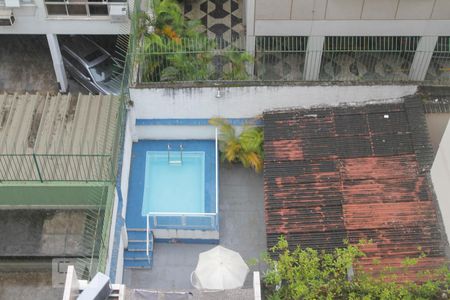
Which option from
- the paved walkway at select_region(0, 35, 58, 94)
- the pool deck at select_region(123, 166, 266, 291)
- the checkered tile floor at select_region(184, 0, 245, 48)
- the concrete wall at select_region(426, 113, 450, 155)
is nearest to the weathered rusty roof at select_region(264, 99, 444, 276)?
the concrete wall at select_region(426, 113, 450, 155)

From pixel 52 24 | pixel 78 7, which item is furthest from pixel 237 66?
pixel 52 24

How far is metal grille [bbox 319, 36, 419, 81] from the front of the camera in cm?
2270

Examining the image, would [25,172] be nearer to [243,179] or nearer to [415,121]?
[243,179]

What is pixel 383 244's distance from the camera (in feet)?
54.2

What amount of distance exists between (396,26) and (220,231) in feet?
28.9

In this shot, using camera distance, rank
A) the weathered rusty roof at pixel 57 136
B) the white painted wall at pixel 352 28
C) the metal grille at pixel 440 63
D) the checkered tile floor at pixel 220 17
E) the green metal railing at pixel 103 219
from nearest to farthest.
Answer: the green metal railing at pixel 103 219, the weathered rusty roof at pixel 57 136, the white painted wall at pixel 352 28, the metal grille at pixel 440 63, the checkered tile floor at pixel 220 17

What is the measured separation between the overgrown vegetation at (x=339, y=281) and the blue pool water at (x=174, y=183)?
430 cm

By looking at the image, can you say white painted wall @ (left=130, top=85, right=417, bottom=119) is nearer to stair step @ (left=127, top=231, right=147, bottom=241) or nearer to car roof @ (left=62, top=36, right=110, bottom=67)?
stair step @ (left=127, top=231, right=147, bottom=241)

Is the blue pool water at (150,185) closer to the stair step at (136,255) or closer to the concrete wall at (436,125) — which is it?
the stair step at (136,255)

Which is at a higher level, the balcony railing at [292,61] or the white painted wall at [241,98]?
the balcony railing at [292,61]

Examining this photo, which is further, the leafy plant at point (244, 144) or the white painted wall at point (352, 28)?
the white painted wall at point (352, 28)

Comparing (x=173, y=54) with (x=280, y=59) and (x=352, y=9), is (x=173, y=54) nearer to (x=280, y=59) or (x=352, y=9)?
(x=280, y=59)

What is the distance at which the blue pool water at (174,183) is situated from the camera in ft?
63.3

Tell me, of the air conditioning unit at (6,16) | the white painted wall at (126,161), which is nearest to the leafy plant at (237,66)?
the white painted wall at (126,161)
